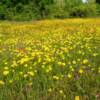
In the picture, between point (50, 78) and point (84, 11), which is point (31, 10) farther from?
point (50, 78)

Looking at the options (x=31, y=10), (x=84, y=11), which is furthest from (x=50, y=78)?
(x=84, y=11)

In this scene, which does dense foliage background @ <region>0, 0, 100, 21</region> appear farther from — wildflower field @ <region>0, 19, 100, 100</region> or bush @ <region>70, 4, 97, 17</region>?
wildflower field @ <region>0, 19, 100, 100</region>

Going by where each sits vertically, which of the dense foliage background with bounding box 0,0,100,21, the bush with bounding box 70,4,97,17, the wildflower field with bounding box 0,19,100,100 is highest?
the wildflower field with bounding box 0,19,100,100

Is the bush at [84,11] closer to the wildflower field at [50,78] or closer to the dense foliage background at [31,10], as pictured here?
the dense foliage background at [31,10]

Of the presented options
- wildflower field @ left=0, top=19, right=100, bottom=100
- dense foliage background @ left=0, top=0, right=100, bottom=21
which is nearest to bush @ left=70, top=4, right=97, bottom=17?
dense foliage background @ left=0, top=0, right=100, bottom=21

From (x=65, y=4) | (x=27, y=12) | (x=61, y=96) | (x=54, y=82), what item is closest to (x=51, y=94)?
(x=61, y=96)

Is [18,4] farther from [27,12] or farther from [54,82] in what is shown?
[54,82]

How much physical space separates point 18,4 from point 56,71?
74.2 feet

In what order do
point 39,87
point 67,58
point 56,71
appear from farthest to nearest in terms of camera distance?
point 67,58
point 56,71
point 39,87

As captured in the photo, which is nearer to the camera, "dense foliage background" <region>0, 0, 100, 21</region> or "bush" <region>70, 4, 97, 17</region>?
"dense foliage background" <region>0, 0, 100, 21</region>

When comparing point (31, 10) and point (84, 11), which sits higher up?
point (31, 10)

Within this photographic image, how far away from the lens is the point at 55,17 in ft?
96.0

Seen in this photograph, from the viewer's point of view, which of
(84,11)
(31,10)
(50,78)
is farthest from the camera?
(84,11)

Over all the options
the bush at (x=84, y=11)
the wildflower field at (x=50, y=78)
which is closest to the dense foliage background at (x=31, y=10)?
the bush at (x=84, y=11)
